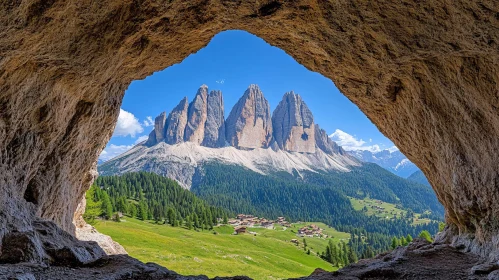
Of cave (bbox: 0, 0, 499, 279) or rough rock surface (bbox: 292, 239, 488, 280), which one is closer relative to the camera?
cave (bbox: 0, 0, 499, 279)

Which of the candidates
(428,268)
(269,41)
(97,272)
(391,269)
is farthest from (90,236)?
(428,268)

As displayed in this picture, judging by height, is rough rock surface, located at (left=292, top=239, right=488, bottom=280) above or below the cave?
below

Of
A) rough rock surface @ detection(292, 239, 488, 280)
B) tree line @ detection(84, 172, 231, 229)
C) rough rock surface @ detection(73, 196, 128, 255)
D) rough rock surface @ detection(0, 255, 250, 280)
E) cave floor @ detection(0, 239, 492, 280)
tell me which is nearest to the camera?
rough rock surface @ detection(0, 255, 250, 280)

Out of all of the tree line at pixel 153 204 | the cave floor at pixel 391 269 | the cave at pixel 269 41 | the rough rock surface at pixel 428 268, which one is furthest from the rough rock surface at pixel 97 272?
the tree line at pixel 153 204

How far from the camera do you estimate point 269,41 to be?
54.7 feet

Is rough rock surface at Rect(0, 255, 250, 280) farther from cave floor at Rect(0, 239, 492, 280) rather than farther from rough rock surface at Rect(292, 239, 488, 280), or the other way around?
rough rock surface at Rect(292, 239, 488, 280)

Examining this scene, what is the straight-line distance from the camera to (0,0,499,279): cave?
9.14 meters

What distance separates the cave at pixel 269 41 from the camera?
9141 mm

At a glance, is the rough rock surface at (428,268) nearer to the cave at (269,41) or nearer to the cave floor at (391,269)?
the cave floor at (391,269)

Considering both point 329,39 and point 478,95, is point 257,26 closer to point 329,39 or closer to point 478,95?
point 329,39

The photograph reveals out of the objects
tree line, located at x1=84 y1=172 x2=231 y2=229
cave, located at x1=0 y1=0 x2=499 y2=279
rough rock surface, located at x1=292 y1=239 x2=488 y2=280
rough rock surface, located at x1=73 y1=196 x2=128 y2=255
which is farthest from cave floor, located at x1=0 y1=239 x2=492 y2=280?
tree line, located at x1=84 y1=172 x2=231 y2=229

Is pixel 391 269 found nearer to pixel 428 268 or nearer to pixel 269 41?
pixel 428 268

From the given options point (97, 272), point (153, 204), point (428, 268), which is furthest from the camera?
point (153, 204)

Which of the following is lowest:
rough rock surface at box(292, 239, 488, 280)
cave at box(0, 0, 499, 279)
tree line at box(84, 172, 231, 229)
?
tree line at box(84, 172, 231, 229)
